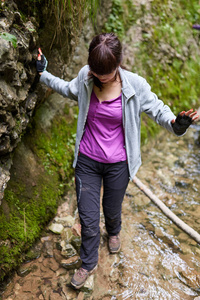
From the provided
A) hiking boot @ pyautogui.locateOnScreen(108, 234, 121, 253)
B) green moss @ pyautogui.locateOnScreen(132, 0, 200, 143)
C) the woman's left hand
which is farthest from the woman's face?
green moss @ pyautogui.locateOnScreen(132, 0, 200, 143)

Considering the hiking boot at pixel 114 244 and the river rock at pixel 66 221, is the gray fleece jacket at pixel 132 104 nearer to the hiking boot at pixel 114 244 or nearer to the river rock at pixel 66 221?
the hiking boot at pixel 114 244

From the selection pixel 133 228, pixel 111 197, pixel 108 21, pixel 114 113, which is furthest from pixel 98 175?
pixel 108 21

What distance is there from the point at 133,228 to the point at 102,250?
1.83ft

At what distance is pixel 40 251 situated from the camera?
9.93 feet

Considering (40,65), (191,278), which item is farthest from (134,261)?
(40,65)

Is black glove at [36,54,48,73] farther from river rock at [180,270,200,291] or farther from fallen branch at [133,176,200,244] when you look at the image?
river rock at [180,270,200,291]

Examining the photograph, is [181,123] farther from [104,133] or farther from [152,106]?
[104,133]

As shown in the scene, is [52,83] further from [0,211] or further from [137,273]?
[137,273]

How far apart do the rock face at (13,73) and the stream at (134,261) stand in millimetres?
1034

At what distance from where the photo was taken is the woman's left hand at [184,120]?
2145mm

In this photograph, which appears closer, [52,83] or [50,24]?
[52,83]

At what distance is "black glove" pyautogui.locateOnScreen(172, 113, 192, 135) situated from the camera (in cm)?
216

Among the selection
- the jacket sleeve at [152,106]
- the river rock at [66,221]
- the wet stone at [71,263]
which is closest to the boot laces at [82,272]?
the wet stone at [71,263]

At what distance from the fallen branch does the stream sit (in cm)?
12
